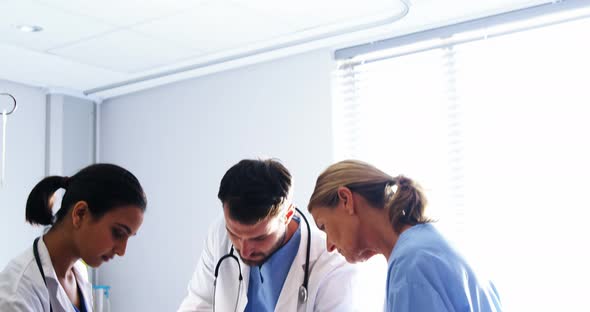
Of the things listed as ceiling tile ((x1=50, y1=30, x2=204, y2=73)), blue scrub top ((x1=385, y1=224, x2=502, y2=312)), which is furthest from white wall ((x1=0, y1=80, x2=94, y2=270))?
blue scrub top ((x1=385, y1=224, x2=502, y2=312))

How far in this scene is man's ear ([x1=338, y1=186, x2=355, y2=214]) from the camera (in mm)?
1765

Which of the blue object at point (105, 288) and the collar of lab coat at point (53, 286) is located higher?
the collar of lab coat at point (53, 286)

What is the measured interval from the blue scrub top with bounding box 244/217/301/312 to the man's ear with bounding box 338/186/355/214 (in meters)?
0.48

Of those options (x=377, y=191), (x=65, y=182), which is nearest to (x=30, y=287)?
(x=65, y=182)

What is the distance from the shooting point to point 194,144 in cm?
398

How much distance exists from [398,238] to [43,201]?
0.91m

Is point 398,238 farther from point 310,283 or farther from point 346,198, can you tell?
point 310,283

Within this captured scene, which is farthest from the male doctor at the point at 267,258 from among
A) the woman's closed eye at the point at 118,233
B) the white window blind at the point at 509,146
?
the white window blind at the point at 509,146

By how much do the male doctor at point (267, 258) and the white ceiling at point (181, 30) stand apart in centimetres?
99

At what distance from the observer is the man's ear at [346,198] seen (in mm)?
1765

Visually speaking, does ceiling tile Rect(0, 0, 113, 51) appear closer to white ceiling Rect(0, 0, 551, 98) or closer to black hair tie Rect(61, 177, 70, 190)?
white ceiling Rect(0, 0, 551, 98)

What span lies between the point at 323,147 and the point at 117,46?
3.53 ft

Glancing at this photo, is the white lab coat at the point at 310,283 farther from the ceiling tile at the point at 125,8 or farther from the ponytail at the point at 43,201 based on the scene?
the ceiling tile at the point at 125,8

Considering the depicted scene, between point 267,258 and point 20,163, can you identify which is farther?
point 20,163
